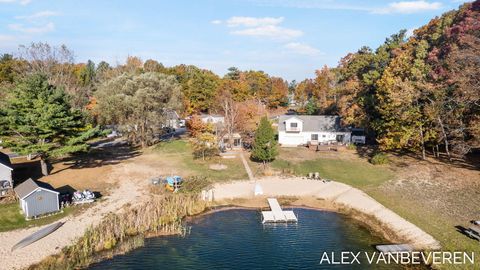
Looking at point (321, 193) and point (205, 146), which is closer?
point (321, 193)

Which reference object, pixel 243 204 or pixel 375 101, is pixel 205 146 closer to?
pixel 243 204

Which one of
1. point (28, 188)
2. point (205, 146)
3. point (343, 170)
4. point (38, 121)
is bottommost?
point (343, 170)

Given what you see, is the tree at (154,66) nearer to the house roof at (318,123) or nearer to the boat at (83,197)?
the house roof at (318,123)

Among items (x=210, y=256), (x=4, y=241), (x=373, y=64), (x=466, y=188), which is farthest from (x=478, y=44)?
(x=4, y=241)

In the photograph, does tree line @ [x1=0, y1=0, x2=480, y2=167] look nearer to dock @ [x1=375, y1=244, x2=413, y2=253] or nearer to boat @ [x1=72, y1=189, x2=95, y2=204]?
boat @ [x1=72, y1=189, x2=95, y2=204]

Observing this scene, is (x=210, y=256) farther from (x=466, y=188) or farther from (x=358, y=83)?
(x=358, y=83)

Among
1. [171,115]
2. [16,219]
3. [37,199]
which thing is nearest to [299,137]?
[171,115]

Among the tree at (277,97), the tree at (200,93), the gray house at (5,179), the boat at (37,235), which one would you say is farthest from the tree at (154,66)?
the boat at (37,235)
